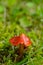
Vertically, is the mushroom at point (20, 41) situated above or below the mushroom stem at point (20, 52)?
above

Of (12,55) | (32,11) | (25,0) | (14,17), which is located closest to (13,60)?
(12,55)

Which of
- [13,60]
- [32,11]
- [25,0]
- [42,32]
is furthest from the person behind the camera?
[25,0]

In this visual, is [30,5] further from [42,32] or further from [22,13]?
[42,32]

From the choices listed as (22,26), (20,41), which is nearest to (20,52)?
(20,41)

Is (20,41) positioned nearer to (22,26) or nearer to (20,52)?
(20,52)

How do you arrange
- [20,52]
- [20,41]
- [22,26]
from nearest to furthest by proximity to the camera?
[20,41] < [20,52] < [22,26]

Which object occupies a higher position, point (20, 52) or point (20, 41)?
point (20, 41)

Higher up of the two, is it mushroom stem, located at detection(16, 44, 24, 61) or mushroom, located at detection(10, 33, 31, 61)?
mushroom, located at detection(10, 33, 31, 61)

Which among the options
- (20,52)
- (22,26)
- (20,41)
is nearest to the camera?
(20,41)
